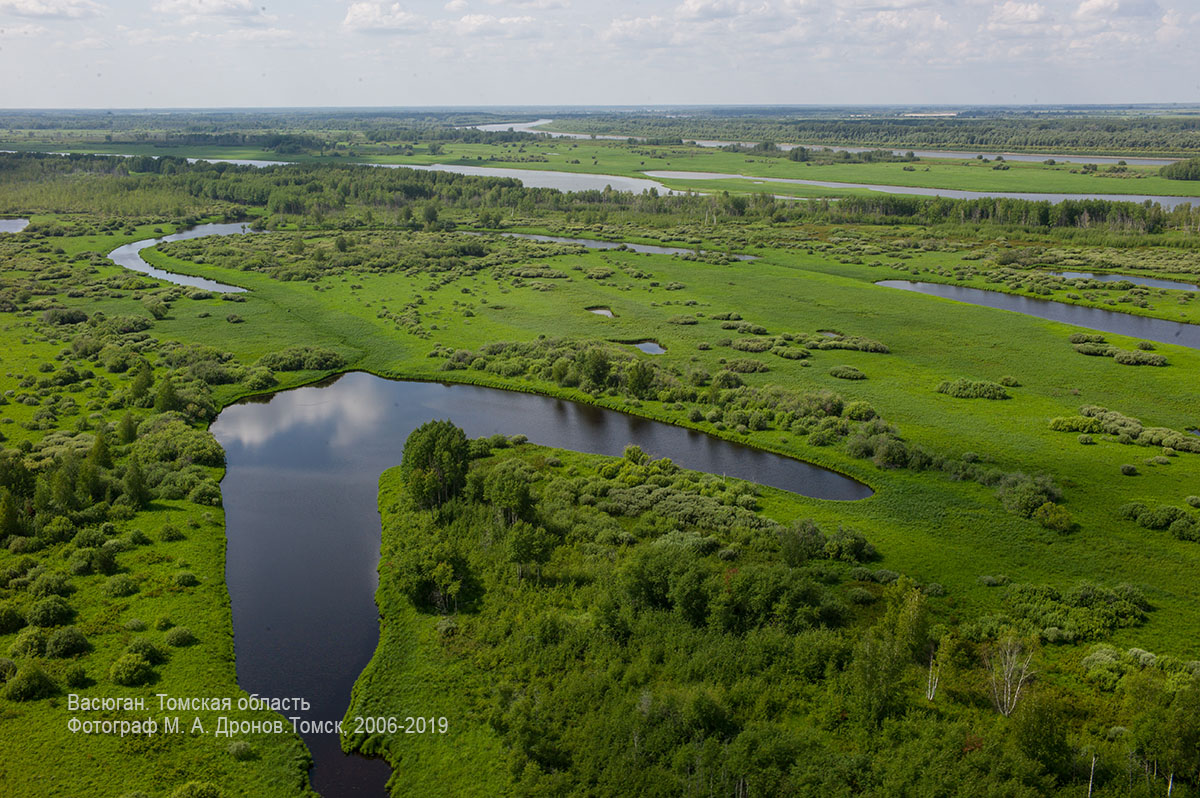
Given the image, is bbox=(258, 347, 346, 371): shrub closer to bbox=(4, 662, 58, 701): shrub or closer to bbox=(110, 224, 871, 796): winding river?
bbox=(110, 224, 871, 796): winding river

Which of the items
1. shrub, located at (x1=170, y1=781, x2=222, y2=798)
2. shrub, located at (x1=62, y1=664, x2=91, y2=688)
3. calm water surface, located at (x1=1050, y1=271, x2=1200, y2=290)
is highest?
calm water surface, located at (x1=1050, y1=271, x2=1200, y2=290)

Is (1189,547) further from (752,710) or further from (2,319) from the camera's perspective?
(2,319)

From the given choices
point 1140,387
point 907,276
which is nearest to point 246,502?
point 1140,387

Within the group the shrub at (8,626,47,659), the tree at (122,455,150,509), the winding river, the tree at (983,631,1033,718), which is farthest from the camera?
the tree at (122,455,150,509)

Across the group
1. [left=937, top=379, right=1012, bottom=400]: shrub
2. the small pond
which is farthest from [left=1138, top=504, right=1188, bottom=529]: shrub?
the small pond

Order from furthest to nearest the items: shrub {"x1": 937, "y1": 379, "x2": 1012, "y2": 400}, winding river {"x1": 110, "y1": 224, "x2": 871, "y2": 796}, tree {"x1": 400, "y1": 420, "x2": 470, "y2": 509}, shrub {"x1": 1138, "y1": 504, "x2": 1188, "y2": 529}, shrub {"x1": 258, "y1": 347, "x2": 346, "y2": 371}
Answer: shrub {"x1": 258, "y1": 347, "x2": 346, "y2": 371}, shrub {"x1": 937, "y1": 379, "x2": 1012, "y2": 400}, tree {"x1": 400, "y1": 420, "x2": 470, "y2": 509}, shrub {"x1": 1138, "y1": 504, "x2": 1188, "y2": 529}, winding river {"x1": 110, "y1": 224, "x2": 871, "y2": 796}
